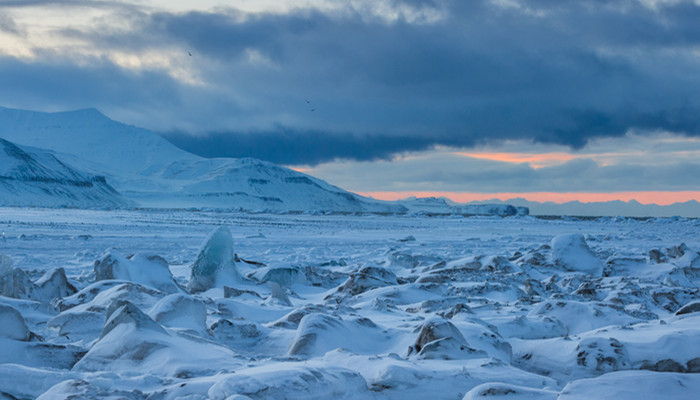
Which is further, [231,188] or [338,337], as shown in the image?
[231,188]

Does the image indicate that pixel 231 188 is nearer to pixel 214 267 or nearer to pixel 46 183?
pixel 46 183

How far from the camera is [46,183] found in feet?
406

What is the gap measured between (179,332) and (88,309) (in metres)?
1.54

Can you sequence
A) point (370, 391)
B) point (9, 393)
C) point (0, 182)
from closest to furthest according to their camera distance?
point (9, 393), point (370, 391), point (0, 182)

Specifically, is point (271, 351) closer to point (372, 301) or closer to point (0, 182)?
point (372, 301)

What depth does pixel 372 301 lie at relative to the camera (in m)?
6.33

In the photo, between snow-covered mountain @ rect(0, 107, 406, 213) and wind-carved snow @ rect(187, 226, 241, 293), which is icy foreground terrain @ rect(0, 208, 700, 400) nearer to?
wind-carved snow @ rect(187, 226, 241, 293)

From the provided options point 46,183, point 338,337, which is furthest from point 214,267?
point 46,183

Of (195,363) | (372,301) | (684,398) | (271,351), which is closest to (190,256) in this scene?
(372,301)

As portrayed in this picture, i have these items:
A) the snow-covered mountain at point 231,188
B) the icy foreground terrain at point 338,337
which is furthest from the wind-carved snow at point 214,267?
the snow-covered mountain at point 231,188

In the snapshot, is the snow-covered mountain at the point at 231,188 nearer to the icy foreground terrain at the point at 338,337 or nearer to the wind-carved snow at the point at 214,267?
the wind-carved snow at the point at 214,267

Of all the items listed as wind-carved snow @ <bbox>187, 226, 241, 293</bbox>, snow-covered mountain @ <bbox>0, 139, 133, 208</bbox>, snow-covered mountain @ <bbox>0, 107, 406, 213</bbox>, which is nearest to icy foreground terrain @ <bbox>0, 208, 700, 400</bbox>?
wind-carved snow @ <bbox>187, 226, 241, 293</bbox>

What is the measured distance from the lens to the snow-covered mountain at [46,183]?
376ft

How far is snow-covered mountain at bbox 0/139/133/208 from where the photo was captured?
114625mm
